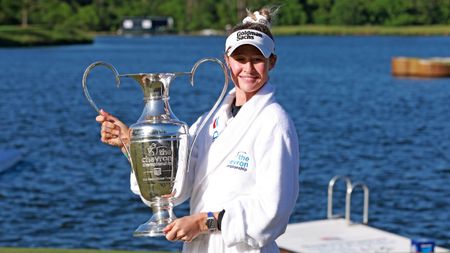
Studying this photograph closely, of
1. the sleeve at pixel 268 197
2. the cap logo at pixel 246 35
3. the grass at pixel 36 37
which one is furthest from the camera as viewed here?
the grass at pixel 36 37

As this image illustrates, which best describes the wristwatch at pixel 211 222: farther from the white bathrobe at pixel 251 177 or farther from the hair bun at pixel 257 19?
the hair bun at pixel 257 19

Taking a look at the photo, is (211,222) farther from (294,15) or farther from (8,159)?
(294,15)

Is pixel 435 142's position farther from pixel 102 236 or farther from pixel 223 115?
pixel 223 115

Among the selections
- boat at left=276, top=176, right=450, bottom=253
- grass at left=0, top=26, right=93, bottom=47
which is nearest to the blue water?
boat at left=276, top=176, right=450, bottom=253

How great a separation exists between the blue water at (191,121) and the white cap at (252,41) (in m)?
11.7

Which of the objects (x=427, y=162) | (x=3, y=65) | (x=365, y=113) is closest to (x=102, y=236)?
(x=427, y=162)

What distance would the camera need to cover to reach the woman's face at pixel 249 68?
358 centimetres

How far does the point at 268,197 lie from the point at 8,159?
2073 cm

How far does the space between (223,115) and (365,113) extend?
36572 mm

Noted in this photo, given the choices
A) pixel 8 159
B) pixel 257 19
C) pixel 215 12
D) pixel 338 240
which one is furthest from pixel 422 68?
pixel 215 12

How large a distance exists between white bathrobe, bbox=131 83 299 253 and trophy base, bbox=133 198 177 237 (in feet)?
0.41

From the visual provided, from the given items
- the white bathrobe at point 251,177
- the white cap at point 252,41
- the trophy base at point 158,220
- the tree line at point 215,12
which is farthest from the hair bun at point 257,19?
the tree line at point 215,12

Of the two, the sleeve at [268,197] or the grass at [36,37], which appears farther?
the grass at [36,37]

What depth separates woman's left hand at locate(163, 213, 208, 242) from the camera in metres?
3.49
